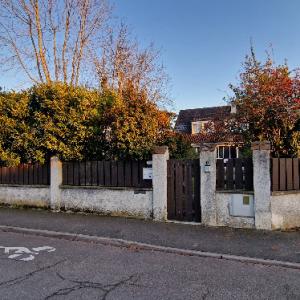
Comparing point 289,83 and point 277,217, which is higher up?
point 289,83

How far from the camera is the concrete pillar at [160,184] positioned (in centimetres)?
953

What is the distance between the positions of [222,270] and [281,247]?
1.93 meters

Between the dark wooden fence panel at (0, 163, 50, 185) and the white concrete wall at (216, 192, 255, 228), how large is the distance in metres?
6.19

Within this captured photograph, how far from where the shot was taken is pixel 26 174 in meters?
12.2

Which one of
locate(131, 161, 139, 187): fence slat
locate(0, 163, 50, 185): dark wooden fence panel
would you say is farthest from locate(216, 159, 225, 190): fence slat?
locate(0, 163, 50, 185): dark wooden fence panel

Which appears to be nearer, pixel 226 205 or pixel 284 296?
pixel 284 296

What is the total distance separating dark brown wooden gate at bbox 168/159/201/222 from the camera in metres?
9.25

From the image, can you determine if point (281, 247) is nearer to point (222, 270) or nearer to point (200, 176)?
point (222, 270)

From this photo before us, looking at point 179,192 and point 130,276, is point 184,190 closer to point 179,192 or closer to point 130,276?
point 179,192

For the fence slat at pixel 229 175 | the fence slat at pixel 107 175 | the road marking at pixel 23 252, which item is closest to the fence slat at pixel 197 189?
the fence slat at pixel 229 175

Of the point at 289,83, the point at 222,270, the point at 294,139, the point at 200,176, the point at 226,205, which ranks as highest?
the point at 289,83

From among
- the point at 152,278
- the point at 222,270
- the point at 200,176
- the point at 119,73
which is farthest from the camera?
the point at 119,73

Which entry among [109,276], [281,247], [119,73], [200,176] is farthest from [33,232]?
[119,73]

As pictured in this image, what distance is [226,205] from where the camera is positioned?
8.80m
